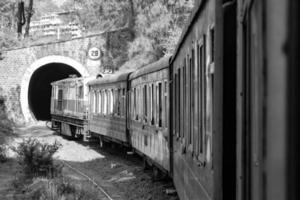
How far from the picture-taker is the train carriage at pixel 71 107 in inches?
1037

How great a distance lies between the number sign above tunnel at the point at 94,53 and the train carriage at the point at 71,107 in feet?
21.7

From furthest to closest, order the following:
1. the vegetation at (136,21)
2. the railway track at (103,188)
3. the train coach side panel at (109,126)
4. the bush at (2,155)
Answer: the vegetation at (136,21) → the bush at (2,155) → the train coach side panel at (109,126) → the railway track at (103,188)

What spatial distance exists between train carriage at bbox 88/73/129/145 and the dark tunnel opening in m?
18.1

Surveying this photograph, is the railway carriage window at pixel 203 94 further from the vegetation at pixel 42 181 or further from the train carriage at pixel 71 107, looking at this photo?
the train carriage at pixel 71 107

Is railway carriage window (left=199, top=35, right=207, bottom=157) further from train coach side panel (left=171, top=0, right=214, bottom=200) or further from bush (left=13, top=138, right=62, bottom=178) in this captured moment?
bush (left=13, top=138, right=62, bottom=178)

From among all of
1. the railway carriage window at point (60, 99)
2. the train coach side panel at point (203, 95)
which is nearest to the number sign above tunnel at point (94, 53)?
the railway carriage window at point (60, 99)

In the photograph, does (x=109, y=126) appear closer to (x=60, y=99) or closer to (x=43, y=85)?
(x=60, y=99)

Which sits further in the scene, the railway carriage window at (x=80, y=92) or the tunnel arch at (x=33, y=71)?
the tunnel arch at (x=33, y=71)

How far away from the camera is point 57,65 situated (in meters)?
45.2

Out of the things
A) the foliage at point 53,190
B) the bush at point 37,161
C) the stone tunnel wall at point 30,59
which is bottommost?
the foliage at point 53,190

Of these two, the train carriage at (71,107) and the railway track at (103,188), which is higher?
the train carriage at (71,107)

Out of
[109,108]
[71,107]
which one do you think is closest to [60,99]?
[71,107]

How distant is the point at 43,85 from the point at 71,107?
20.8m

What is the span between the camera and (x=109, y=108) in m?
21.7
